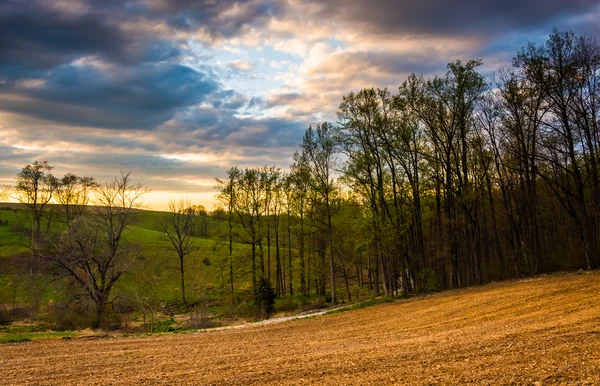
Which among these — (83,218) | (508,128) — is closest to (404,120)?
(508,128)

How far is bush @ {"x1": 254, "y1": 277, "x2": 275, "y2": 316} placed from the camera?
34.6m

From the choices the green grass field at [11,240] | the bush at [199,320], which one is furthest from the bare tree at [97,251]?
the green grass field at [11,240]

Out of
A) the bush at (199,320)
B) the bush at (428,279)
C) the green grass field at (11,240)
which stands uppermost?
the green grass field at (11,240)

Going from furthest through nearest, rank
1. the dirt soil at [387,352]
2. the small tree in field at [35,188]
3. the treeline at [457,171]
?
the small tree in field at [35,188], the treeline at [457,171], the dirt soil at [387,352]

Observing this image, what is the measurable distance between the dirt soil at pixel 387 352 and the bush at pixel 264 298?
15.0 metres

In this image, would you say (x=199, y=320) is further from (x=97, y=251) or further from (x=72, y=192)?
(x=72, y=192)

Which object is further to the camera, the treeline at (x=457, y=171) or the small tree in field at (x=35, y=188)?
the small tree in field at (x=35, y=188)

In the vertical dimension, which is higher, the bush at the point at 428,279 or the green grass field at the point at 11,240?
the green grass field at the point at 11,240

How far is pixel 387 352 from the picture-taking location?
11.4 metres

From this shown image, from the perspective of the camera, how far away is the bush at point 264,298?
3462cm

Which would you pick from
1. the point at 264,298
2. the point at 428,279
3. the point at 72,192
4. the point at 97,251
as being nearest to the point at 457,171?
the point at 428,279

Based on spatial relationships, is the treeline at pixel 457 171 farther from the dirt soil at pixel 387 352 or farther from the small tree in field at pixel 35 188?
the small tree in field at pixel 35 188

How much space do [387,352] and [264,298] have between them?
24.6m

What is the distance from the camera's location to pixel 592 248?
89.3 feet
